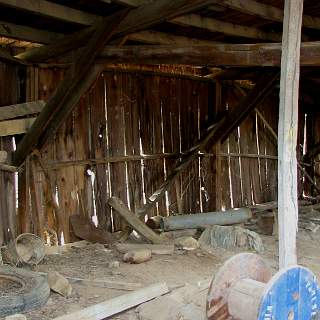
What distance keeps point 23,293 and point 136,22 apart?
8.60 feet

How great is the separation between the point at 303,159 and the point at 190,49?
7558 mm

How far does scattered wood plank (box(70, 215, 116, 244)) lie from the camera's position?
643 cm

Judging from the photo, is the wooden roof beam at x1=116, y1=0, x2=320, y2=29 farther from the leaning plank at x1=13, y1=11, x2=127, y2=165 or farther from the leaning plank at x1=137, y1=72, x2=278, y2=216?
the leaning plank at x1=137, y1=72, x2=278, y2=216

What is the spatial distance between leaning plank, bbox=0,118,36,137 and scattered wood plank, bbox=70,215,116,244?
1389 mm

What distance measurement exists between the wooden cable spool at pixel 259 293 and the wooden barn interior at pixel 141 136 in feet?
0.50

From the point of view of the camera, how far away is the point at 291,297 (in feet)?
9.59

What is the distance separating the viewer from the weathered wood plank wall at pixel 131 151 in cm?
630

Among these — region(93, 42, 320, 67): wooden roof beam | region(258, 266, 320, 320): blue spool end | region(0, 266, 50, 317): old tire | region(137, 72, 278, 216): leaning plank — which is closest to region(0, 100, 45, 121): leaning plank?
region(93, 42, 320, 67): wooden roof beam

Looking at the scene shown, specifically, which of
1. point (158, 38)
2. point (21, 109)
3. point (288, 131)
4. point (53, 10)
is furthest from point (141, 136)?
point (288, 131)

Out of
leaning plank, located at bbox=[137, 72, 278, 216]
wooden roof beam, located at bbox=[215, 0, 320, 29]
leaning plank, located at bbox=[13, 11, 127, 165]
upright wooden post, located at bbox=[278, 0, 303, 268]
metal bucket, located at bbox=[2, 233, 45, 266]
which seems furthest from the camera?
leaning plank, located at bbox=[137, 72, 278, 216]

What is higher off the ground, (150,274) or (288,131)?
(288,131)

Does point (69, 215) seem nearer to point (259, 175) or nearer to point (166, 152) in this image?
point (166, 152)

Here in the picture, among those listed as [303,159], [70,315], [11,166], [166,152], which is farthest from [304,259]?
[303,159]

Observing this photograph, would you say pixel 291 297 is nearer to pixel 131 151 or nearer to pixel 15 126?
pixel 15 126
